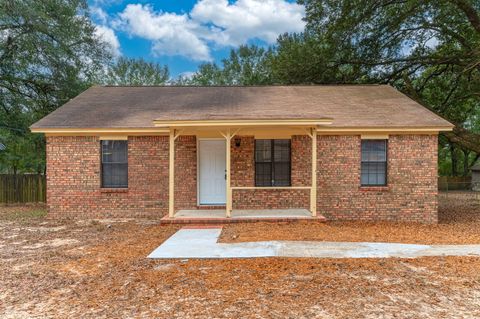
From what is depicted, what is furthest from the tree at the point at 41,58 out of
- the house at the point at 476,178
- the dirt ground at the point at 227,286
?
the house at the point at 476,178

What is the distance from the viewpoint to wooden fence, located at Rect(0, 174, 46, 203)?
602 inches

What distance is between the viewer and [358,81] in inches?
763

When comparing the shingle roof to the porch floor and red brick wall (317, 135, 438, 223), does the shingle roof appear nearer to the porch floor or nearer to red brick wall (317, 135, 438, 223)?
red brick wall (317, 135, 438, 223)

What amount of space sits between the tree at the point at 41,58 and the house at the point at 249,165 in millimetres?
5926

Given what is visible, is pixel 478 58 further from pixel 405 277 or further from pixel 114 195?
pixel 114 195

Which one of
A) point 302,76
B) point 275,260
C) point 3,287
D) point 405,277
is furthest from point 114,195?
point 302,76

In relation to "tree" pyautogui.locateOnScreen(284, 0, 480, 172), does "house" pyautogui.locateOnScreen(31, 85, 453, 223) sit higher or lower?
lower

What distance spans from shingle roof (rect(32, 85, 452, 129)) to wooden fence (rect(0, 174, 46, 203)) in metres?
4.92

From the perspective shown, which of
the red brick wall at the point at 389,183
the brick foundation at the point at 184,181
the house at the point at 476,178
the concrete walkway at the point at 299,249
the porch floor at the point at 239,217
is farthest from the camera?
the house at the point at 476,178

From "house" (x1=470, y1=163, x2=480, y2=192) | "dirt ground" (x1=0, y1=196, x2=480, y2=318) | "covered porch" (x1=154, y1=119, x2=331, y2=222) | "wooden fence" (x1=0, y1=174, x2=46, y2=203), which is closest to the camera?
"dirt ground" (x1=0, y1=196, x2=480, y2=318)

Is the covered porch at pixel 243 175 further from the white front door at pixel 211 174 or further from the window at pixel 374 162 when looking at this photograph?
the window at pixel 374 162

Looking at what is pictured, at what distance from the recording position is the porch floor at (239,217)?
9219 mm

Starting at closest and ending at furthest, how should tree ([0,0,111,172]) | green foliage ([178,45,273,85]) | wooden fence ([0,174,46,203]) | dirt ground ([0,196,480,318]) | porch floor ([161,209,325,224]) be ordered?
dirt ground ([0,196,480,318])
porch floor ([161,209,325,224])
tree ([0,0,111,172])
wooden fence ([0,174,46,203])
green foliage ([178,45,273,85])

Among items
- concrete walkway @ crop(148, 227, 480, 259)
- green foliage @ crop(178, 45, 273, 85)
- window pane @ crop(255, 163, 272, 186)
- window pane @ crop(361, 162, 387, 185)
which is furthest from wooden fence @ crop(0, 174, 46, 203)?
green foliage @ crop(178, 45, 273, 85)
